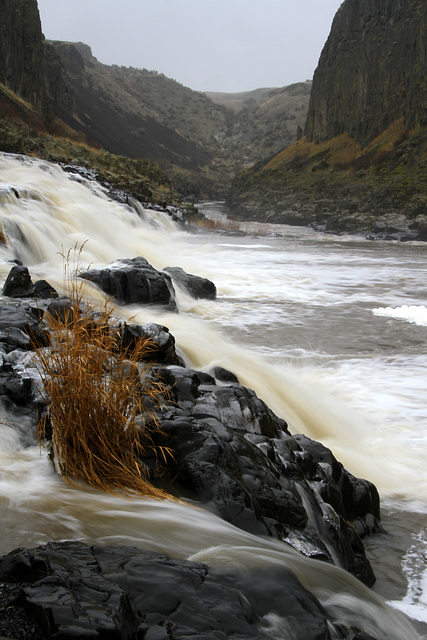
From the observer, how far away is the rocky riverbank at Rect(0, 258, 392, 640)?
2.06 metres

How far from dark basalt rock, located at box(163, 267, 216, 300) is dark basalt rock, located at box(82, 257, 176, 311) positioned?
6.20 ft

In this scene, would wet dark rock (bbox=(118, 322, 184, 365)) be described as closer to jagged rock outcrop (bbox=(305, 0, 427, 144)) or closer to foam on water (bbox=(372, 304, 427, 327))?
foam on water (bbox=(372, 304, 427, 327))

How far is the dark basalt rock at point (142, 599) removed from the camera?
1.94 meters

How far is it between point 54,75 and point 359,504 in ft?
176

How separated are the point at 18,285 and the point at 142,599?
6.07m

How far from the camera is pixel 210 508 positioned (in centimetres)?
332

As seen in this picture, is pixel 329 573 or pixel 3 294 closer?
pixel 329 573

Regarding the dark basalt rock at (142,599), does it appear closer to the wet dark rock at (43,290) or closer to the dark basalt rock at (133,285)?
the wet dark rock at (43,290)

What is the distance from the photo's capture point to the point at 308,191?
46.0 m

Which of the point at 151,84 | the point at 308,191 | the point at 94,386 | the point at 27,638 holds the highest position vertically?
the point at 151,84

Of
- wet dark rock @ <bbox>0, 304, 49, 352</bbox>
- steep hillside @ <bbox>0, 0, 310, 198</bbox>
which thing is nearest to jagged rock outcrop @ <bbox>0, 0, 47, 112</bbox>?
steep hillside @ <bbox>0, 0, 310, 198</bbox>

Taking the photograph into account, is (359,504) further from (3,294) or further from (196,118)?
(196,118)

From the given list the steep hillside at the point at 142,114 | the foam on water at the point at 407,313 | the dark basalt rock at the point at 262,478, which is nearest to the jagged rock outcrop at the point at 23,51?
the steep hillside at the point at 142,114

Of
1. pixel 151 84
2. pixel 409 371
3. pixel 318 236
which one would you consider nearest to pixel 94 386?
pixel 409 371
